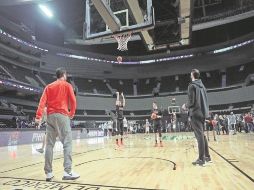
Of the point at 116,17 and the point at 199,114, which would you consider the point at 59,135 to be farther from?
the point at 116,17

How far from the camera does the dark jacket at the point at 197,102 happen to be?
6.02 meters

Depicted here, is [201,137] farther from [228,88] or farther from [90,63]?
[90,63]

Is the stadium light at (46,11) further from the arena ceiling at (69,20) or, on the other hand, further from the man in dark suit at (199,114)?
the man in dark suit at (199,114)

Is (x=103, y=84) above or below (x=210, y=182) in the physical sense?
above

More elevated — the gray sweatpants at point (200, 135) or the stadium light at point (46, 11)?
the stadium light at point (46, 11)

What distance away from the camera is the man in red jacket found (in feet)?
15.4

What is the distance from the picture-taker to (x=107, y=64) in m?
41.0

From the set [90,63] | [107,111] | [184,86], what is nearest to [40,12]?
[90,63]

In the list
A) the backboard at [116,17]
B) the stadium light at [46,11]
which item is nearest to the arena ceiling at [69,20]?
the stadium light at [46,11]

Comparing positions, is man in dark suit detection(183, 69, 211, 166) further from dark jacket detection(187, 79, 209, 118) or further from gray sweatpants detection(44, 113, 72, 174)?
gray sweatpants detection(44, 113, 72, 174)

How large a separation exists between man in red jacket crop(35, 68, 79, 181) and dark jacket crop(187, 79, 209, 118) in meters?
2.76

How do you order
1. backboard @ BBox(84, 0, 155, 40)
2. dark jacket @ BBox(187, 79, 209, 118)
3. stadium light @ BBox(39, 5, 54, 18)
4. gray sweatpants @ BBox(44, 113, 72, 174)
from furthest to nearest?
stadium light @ BBox(39, 5, 54, 18)
backboard @ BBox(84, 0, 155, 40)
dark jacket @ BBox(187, 79, 209, 118)
gray sweatpants @ BBox(44, 113, 72, 174)

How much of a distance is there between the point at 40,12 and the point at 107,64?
1587 centimetres

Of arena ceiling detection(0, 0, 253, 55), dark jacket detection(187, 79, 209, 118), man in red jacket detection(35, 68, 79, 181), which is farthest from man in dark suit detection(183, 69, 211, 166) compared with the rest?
arena ceiling detection(0, 0, 253, 55)
